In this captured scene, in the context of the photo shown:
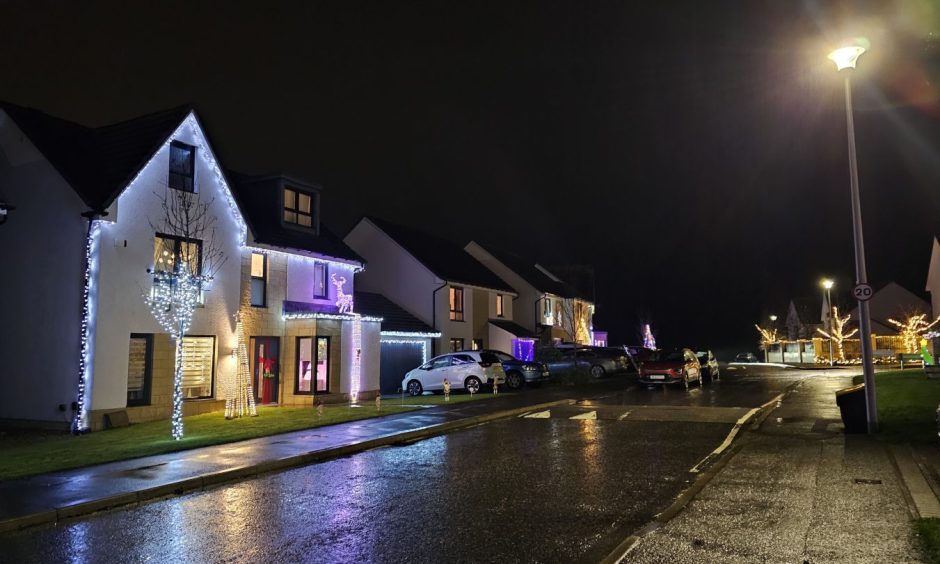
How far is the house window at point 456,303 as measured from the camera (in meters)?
34.8

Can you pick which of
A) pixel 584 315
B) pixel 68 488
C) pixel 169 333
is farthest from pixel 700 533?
pixel 584 315

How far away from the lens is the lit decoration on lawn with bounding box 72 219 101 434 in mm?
15859

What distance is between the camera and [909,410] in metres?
15.5

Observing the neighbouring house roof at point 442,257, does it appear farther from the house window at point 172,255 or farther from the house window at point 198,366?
the house window at point 172,255

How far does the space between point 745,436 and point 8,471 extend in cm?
1320

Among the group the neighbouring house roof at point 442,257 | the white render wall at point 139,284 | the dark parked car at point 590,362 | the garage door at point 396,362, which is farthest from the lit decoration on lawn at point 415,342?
the white render wall at point 139,284

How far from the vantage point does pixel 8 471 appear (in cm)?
1064

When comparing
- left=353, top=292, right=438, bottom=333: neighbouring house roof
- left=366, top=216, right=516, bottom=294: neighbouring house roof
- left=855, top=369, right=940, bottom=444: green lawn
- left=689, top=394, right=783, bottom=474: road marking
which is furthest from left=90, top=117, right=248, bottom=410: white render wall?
left=855, top=369, right=940, bottom=444: green lawn

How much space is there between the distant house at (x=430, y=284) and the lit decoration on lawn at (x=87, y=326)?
1806 cm

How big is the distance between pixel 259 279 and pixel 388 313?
10611 mm

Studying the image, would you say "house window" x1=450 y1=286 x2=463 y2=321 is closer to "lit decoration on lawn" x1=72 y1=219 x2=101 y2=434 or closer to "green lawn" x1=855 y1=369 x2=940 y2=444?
"green lawn" x1=855 y1=369 x2=940 y2=444

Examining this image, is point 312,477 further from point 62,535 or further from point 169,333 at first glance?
point 169,333

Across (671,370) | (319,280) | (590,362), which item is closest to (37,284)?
(319,280)

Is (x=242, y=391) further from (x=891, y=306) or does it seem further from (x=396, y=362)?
(x=891, y=306)
